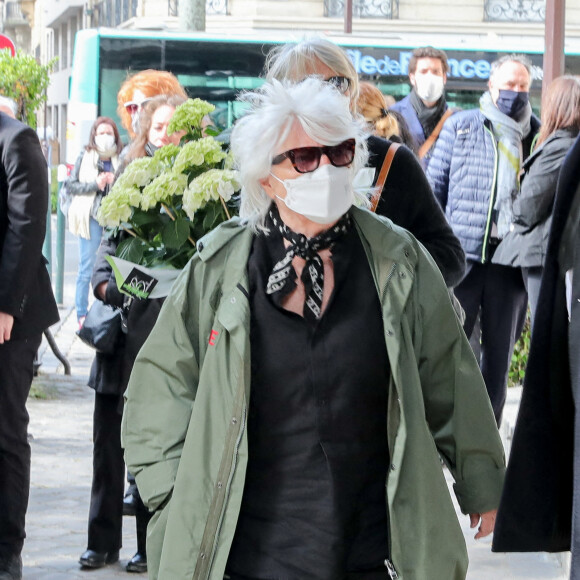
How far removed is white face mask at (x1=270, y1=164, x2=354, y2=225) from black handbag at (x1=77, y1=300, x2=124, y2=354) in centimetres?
239

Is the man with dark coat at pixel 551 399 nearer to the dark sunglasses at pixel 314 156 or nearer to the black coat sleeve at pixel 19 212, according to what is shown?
the dark sunglasses at pixel 314 156

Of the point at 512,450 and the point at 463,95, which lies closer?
the point at 512,450

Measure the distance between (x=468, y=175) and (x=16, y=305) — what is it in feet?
11.1

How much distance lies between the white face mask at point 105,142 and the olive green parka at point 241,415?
966cm

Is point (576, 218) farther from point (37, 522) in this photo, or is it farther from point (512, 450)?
point (37, 522)

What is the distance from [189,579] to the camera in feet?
9.72

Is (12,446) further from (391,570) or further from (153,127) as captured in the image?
(391,570)

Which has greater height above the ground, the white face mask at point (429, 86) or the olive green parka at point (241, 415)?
Result: the white face mask at point (429, 86)

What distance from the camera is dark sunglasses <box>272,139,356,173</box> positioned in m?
3.13

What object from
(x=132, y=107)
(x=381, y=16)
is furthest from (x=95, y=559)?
(x=381, y=16)

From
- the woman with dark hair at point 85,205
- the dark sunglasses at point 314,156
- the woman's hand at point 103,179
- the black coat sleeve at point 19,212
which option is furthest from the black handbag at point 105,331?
the woman with dark hair at point 85,205

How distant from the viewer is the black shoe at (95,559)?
A: 5527 millimetres

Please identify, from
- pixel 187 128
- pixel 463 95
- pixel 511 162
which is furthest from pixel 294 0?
pixel 187 128

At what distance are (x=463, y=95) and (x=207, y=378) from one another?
54.1 ft
